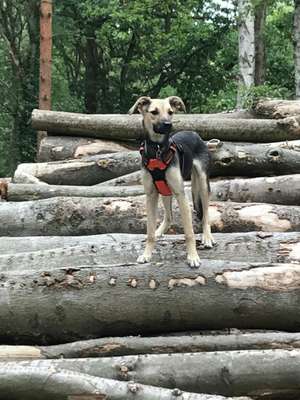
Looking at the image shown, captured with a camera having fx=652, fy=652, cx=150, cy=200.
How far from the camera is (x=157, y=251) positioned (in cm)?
562

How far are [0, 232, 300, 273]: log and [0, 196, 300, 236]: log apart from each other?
71 cm

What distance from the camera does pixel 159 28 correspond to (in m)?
21.1

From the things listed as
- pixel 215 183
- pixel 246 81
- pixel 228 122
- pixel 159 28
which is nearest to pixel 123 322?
pixel 215 183

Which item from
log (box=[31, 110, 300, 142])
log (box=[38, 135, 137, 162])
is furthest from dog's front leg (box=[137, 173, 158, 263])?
log (box=[38, 135, 137, 162])

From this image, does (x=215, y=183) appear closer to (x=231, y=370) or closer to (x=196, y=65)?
(x=231, y=370)

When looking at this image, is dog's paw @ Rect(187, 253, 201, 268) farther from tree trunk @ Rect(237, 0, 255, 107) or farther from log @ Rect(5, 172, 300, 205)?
tree trunk @ Rect(237, 0, 255, 107)

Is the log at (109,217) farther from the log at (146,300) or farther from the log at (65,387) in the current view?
the log at (65,387)

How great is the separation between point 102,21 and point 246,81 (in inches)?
296

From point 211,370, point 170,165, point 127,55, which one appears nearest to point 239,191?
point 170,165

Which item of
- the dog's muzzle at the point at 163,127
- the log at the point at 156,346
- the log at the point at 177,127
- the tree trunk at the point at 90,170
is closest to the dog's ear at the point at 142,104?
the dog's muzzle at the point at 163,127

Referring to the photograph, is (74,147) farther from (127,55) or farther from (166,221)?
(127,55)

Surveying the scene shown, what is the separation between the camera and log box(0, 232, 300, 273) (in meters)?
5.63

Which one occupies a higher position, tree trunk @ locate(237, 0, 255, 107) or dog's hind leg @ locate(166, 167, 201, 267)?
tree trunk @ locate(237, 0, 255, 107)

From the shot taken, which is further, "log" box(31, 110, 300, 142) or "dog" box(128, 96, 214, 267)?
"log" box(31, 110, 300, 142)
